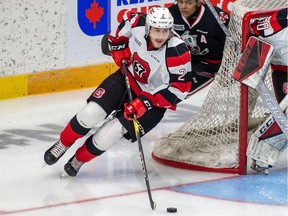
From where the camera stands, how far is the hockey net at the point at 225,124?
19.6 ft

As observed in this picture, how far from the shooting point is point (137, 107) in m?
5.61

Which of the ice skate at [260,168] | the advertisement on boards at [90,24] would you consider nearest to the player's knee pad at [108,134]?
the ice skate at [260,168]

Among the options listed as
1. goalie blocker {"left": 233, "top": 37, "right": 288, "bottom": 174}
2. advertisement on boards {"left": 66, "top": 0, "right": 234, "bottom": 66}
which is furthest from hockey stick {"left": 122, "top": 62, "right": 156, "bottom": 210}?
advertisement on boards {"left": 66, "top": 0, "right": 234, "bottom": 66}

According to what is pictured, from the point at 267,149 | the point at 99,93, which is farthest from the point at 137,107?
the point at 267,149

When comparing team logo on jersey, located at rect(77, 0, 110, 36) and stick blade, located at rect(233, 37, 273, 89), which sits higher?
stick blade, located at rect(233, 37, 273, 89)

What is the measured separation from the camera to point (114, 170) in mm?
6004

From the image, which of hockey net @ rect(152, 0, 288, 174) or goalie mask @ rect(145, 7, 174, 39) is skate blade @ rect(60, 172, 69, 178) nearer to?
hockey net @ rect(152, 0, 288, 174)

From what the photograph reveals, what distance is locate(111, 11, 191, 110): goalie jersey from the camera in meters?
5.62

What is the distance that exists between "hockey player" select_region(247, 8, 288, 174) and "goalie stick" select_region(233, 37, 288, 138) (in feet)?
0.47

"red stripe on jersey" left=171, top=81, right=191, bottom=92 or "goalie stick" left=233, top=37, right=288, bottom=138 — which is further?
"red stripe on jersey" left=171, top=81, right=191, bottom=92

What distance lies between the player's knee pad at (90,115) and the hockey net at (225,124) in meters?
0.57

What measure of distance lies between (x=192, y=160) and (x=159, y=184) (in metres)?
0.37

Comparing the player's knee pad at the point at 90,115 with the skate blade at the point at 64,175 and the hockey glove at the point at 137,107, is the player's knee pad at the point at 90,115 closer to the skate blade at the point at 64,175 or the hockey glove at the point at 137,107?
the hockey glove at the point at 137,107

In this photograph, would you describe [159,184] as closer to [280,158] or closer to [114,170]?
[114,170]
